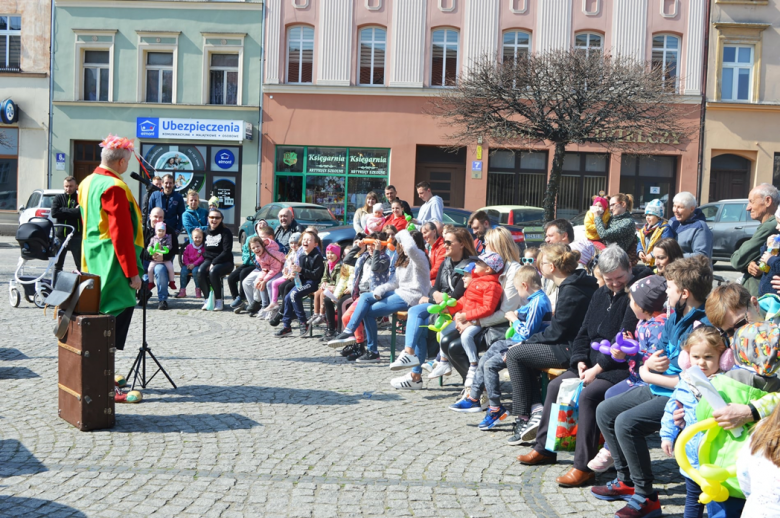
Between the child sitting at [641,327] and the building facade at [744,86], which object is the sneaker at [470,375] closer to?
the child sitting at [641,327]

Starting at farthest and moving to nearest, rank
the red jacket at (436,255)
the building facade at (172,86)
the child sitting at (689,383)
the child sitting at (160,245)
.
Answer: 1. the building facade at (172,86)
2. the child sitting at (160,245)
3. the red jacket at (436,255)
4. the child sitting at (689,383)

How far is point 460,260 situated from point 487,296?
109cm

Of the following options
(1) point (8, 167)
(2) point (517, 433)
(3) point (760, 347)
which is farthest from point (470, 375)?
(1) point (8, 167)

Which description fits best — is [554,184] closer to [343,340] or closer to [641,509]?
[343,340]

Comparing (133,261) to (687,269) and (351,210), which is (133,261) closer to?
(687,269)

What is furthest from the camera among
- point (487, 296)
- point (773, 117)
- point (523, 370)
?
point (773, 117)

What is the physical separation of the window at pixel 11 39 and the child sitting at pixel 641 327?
28.4 metres

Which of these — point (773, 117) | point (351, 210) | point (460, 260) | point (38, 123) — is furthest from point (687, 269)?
point (38, 123)

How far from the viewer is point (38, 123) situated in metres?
28.4

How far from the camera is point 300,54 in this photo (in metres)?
27.3

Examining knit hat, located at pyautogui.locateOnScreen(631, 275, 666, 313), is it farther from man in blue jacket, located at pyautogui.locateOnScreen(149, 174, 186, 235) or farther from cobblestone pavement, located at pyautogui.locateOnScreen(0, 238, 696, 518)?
man in blue jacket, located at pyautogui.locateOnScreen(149, 174, 186, 235)

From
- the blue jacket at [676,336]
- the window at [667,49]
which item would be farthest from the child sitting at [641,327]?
the window at [667,49]

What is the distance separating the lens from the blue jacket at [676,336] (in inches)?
183

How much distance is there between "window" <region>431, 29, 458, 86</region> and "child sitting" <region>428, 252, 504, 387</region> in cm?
2053
